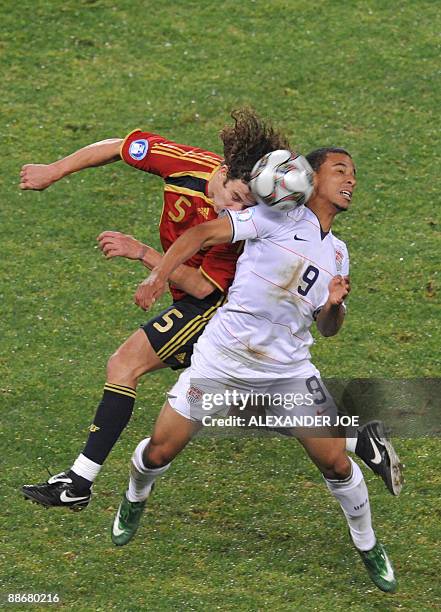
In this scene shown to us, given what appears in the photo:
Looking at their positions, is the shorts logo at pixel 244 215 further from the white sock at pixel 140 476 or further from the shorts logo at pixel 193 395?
the white sock at pixel 140 476

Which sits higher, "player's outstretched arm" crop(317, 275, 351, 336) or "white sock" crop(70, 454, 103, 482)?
"player's outstretched arm" crop(317, 275, 351, 336)

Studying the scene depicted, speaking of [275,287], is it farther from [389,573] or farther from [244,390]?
[389,573]

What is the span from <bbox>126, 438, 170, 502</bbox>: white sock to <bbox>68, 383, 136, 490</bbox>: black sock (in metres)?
0.23

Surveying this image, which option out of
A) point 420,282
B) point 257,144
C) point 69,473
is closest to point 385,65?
point 420,282

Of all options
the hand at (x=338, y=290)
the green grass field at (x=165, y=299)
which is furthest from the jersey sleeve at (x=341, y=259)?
the green grass field at (x=165, y=299)

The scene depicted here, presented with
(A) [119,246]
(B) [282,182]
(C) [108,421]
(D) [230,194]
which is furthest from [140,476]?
(B) [282,182]

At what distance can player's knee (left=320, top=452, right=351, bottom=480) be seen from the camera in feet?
26.1

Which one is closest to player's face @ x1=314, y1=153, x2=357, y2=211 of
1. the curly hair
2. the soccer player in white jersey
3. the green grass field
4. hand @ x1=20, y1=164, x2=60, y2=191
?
the soccer player in white jersey

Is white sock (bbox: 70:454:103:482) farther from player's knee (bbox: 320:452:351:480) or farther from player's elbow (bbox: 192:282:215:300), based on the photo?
player's knee (bbox: 320:452:351:480)

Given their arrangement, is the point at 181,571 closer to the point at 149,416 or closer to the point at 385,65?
the point at 149,416

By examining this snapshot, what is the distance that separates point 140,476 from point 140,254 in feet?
4.69

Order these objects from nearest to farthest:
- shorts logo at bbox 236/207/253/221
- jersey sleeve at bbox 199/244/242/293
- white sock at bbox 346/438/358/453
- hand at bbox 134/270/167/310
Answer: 1. hand at bbox 134/270/167/310
2. shorts logo at bbox 236/207/253/221
3. jersey sleeve at bbox 199/244/242/293
4. white sock at bbox 346/438/358/453

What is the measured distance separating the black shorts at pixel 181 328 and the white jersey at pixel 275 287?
0.38 m

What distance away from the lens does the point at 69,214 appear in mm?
12289
